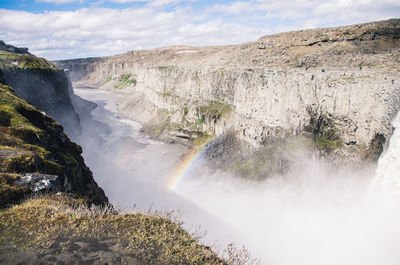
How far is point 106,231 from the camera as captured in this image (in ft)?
29.2

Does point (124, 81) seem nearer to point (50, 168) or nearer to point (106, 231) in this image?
point (50, 168)

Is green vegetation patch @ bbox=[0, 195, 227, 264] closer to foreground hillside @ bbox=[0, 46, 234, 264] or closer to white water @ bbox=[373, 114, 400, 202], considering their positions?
foreground hillside @ bbox=[0, 46, 234, 264]

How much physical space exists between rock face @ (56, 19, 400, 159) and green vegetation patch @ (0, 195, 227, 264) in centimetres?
2652

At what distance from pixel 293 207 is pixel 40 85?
49.9 metres

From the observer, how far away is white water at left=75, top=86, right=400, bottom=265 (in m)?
23.7

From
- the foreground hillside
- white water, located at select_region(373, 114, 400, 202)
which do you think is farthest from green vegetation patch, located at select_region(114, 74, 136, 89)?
the foreground hillside

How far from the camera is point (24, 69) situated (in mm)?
48844

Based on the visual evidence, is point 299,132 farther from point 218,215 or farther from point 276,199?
point 218,215

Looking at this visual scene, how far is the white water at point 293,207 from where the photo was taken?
23.7 m

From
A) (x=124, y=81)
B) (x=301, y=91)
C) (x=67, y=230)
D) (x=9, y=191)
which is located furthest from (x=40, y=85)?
(x=124, y=81)

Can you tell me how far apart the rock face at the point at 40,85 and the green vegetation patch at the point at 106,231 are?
43.1 m

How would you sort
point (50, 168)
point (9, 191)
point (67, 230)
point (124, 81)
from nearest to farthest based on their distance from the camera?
point (67, 230), point (9, 191), point (50, 168), point (124, 81)

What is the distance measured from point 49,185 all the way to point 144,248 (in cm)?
582

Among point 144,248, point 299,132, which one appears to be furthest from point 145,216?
point 299,132
